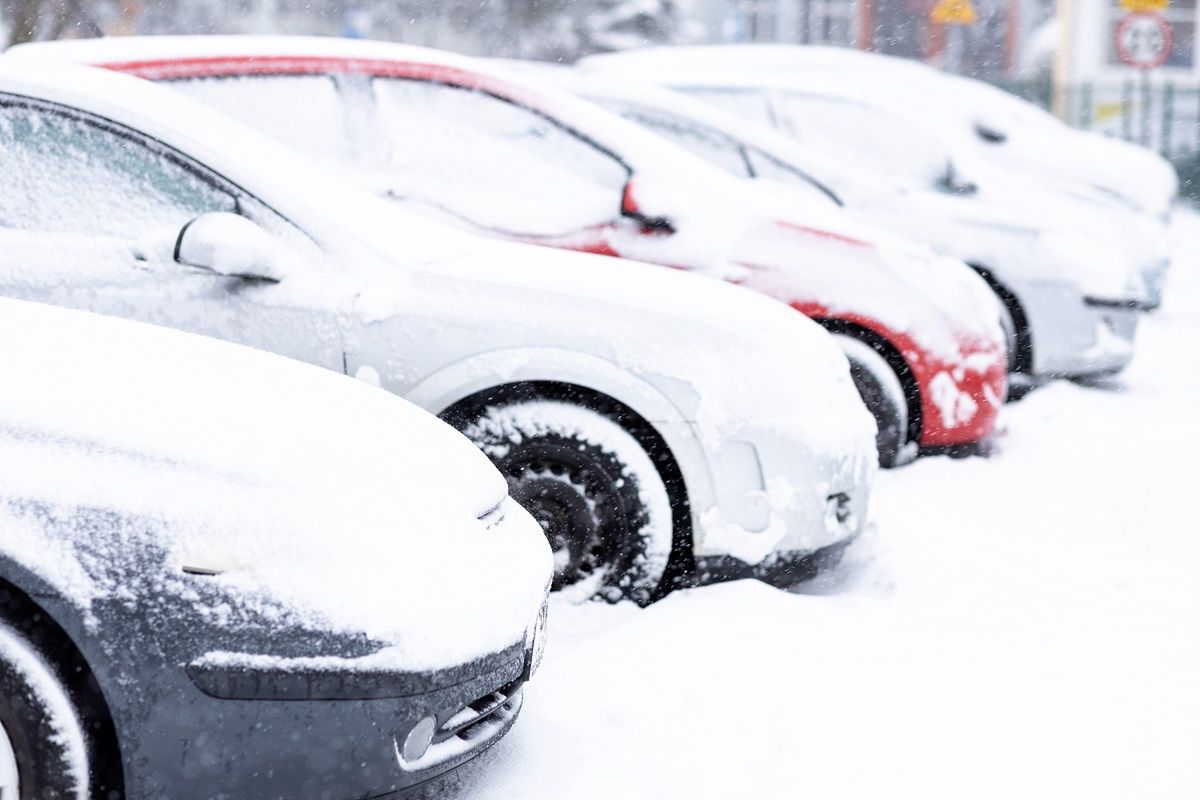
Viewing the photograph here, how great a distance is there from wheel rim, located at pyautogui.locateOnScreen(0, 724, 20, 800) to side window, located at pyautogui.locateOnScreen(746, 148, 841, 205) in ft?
16.0

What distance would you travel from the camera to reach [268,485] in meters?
2.51

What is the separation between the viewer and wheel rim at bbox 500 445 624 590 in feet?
12.7

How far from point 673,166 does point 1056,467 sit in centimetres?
200

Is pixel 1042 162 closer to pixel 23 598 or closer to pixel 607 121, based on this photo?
pixel 607 121

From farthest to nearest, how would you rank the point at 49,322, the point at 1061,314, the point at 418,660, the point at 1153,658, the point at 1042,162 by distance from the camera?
1. the point at 1042,162
2. the point at 1061,314
3. the point at 1153,658
4. the point at 49,322
5. the point at 418,660

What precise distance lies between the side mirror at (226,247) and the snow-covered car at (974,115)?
572 cm

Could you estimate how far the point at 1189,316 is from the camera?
10867 mm

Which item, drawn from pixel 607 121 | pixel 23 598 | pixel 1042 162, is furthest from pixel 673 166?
pixel 1042 162

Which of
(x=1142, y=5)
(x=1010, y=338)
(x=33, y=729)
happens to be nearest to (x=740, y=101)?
(x=1010, y=338)

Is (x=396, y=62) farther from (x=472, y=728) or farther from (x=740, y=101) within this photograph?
(x=740, y=101)

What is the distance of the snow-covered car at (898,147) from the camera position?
8.01m

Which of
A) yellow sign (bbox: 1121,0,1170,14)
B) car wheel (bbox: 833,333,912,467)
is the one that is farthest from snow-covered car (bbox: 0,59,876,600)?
yellow sign (bbox: 1121,0,1170,14)

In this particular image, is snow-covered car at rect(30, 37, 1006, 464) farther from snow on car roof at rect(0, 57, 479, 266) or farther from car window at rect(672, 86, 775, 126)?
car window at rect(672, 86, 775, 126)

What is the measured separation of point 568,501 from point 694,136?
3.26m
